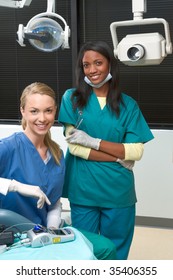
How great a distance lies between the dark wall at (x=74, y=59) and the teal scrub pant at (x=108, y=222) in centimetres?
144

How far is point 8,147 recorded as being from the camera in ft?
5.36

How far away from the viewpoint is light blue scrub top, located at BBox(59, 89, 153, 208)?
2.03 m

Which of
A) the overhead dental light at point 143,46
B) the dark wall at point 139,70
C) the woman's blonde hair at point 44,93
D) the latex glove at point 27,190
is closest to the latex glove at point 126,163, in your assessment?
the woman's blonde hair at point 44,93

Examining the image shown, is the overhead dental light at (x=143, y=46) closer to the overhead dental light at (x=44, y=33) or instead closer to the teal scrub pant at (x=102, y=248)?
the overhead dental light at (x=44, y=33)

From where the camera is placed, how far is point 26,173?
1648mm

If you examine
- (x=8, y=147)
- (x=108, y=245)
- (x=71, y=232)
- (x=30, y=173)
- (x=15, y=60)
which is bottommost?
(x=108, y=245)

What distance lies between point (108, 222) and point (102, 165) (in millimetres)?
281

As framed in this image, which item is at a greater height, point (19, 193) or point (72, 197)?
point (19, 193)

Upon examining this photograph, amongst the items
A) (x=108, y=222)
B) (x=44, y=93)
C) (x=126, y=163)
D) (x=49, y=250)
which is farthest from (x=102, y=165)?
(x=49, y=250)

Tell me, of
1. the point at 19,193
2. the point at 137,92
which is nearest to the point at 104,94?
the point at 19,193

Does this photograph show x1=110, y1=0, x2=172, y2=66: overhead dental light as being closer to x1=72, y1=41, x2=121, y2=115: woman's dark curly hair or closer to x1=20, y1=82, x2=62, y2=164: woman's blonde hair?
x1=72, y1=41, x2=121, y2=115: woman's dark curly hair

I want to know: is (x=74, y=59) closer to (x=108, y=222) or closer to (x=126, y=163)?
(x=126, y=163)

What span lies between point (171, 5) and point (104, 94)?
147cm
